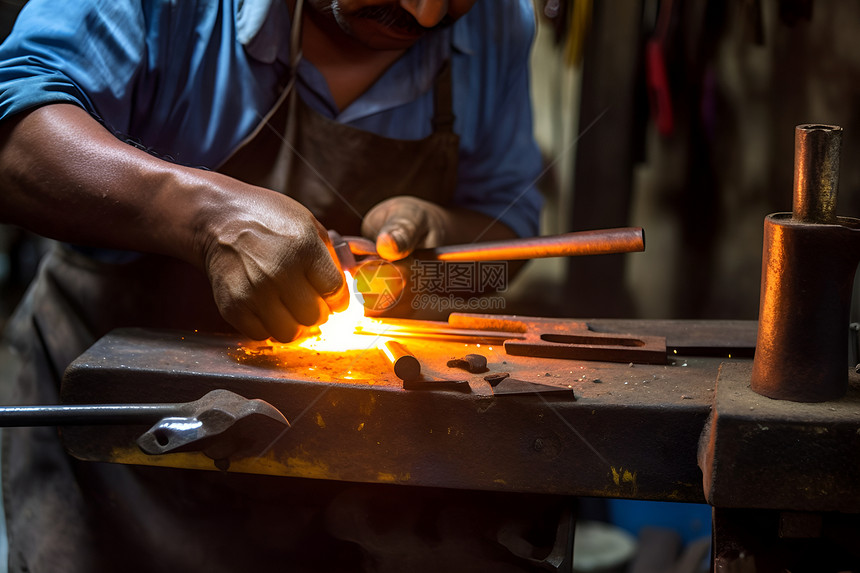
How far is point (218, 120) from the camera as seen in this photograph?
2125mm

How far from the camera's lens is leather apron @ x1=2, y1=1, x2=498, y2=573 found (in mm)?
1801

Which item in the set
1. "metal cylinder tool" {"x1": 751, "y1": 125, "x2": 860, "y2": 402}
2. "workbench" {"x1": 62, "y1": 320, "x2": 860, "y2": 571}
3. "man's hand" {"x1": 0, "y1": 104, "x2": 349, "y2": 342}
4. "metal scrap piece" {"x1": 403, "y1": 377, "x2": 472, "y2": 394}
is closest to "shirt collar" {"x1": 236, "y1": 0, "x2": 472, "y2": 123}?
"man's hand" {"x1": 0, "y1": 104, "x2": 349, "y2": 342}

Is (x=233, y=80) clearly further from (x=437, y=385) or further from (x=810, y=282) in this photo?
(x=810, y=282)

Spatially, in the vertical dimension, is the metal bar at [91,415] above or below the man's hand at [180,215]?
below

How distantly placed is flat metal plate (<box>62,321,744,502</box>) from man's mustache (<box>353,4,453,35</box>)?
99 cm

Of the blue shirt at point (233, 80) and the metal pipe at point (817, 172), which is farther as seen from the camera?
the blue shirt at point (233, 80)

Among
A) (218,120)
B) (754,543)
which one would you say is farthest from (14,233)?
(754,543)

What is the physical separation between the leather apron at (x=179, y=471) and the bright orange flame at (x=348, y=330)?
0.31 meters

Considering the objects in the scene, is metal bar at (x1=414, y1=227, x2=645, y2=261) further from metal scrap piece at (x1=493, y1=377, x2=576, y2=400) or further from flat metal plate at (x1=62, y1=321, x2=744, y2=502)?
metal scrap piece at (x1=493, y1=377, x2=576, y2=400)

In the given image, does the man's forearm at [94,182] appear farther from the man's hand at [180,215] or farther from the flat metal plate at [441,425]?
the flat metal plate at [441,425]

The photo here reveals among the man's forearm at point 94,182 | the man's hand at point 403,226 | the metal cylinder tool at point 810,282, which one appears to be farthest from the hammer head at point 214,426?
the metal cylinder tool at point 810,282

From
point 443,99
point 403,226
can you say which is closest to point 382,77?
point 443,99

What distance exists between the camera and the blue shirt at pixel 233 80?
1.80 meters

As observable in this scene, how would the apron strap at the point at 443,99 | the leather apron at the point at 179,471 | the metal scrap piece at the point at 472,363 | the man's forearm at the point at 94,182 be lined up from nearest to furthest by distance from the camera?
1. the metal scrap piece at the point at 472,363
2. the man's forearm at the point at 94,182
3. the leather apron at the point at 179,471
4. the apron strap at the point at 443,99
